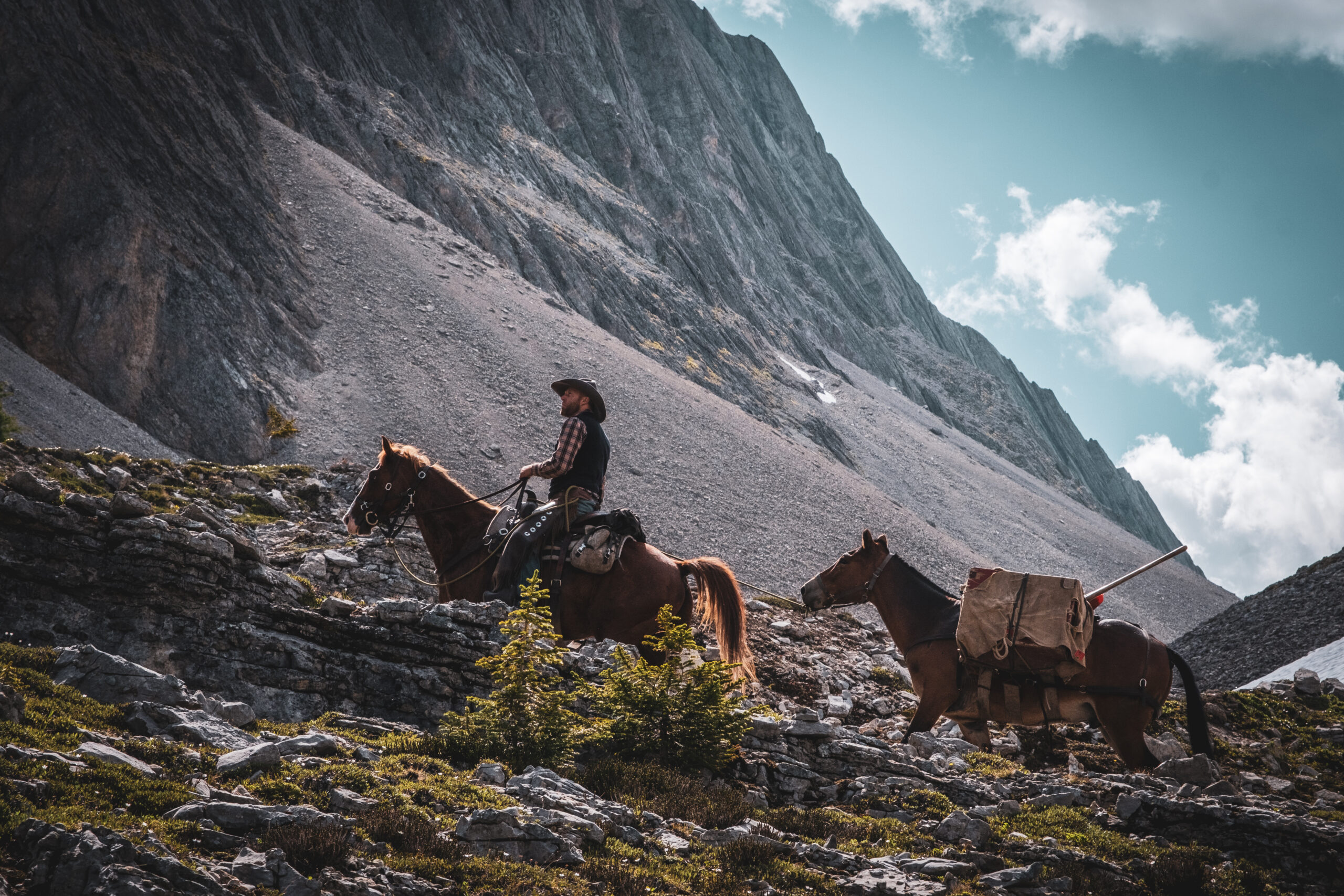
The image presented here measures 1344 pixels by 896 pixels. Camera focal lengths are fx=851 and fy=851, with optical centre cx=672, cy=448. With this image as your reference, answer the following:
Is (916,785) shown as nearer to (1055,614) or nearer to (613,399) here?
(1055,614)

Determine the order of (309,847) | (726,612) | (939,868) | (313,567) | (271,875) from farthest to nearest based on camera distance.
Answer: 1. (313,567)
2. (726,612)
3. (939,868)
4. (309,847)
5. (271,875)

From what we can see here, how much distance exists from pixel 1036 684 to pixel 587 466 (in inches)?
243

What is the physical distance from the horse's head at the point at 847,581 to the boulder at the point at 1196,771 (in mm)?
4040

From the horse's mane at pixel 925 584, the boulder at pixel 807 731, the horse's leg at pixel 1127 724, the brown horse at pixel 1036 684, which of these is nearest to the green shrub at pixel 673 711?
the boulder at pixel 807 731

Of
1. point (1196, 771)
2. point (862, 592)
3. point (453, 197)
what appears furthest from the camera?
point (453, 197)

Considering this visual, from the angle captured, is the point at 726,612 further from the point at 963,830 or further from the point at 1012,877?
the point at 1012,877

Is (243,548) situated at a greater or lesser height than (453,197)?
lesser

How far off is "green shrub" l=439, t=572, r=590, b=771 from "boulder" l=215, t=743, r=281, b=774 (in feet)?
5.93

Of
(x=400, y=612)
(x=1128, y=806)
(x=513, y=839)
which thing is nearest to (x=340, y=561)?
(x=400, y=612)

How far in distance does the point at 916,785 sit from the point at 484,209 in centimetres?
7712

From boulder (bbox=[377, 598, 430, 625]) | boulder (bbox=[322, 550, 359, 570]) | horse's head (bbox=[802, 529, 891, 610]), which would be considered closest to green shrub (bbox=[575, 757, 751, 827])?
boulder (bbox=[377, 598, 430, 625])

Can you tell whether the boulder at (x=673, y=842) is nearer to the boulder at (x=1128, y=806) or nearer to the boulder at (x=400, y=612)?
the boulder at (x=400, y=612)

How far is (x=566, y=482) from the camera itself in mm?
11195

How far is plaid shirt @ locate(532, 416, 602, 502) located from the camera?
1084 centimetres
